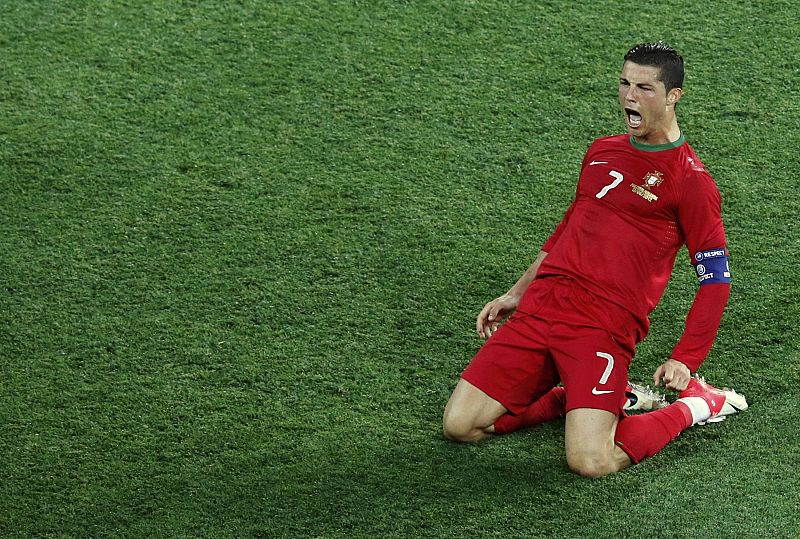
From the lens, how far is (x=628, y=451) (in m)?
3.87

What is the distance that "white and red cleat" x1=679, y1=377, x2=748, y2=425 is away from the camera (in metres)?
4.13

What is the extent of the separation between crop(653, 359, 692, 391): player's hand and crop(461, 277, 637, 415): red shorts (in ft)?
0.68

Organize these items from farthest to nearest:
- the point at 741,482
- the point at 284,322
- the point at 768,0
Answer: the point at 768,0, the point at 284,322, the point at 741,482

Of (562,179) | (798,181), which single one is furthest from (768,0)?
(562,179)

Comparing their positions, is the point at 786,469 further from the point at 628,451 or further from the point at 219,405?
the point at 219,405

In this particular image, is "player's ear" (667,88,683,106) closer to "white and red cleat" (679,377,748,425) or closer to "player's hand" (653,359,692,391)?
"player's hand" (653,359,692,391)

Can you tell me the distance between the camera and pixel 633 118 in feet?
12.7

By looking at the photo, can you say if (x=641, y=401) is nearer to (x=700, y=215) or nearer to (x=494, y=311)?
(x=494, y=311)

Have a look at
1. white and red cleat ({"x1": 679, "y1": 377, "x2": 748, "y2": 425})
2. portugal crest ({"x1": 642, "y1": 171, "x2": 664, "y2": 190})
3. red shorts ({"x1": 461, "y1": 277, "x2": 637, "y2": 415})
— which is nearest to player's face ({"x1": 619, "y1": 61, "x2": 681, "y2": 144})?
portugal crest ({"x1": 642, "y1": 171, "x2": 664, "y2": 190})

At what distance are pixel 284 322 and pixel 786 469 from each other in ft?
6.47

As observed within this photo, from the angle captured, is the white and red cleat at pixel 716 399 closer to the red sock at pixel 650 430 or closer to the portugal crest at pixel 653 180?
the red sock at pixel 650 430

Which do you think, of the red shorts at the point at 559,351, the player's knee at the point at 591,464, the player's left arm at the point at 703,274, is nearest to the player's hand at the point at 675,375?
the player's left arm at the point at 703,274

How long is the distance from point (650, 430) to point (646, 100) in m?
1.10

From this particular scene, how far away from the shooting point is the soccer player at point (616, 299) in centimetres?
381
